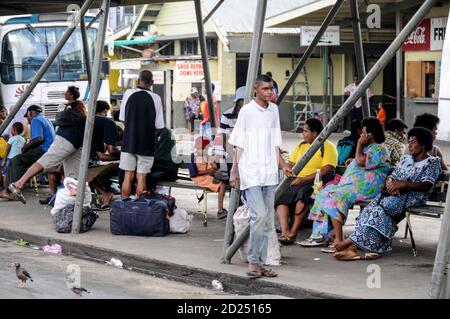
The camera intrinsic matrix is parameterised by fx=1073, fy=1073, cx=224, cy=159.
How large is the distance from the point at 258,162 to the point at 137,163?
4.01 m

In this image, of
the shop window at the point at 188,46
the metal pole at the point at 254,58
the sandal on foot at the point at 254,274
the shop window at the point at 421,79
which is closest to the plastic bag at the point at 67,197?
the metal pole at the point at 254,58

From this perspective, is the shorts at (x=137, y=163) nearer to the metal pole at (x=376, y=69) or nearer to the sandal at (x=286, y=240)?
the sandal at (x=286, y=240)

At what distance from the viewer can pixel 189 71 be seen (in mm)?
42375

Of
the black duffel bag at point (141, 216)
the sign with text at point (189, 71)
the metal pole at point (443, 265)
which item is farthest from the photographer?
the sign with text at point (189, 71)

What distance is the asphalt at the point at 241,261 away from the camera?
389 inches

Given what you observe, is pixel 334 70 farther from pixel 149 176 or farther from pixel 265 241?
pixel 265 241

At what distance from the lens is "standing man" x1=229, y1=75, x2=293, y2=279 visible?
1024 cm

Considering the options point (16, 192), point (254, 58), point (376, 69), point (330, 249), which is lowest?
point (330, 249)

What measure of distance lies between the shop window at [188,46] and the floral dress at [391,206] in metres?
34.4

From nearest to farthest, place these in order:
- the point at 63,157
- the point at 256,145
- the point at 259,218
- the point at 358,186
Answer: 1. the point at 259,218
2. the point at 256,145
3. the point at 358,186
4. the point at 63,157

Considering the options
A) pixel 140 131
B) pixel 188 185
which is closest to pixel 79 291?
pixel 140 131

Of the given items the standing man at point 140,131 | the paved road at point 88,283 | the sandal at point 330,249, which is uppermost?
the standing man at point 140,131

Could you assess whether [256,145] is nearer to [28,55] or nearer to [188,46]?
[28,55]

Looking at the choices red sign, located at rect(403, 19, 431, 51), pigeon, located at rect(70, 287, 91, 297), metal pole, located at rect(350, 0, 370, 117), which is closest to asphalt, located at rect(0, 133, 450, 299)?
pigeon, located at rect(70, 287, 91, 297)
